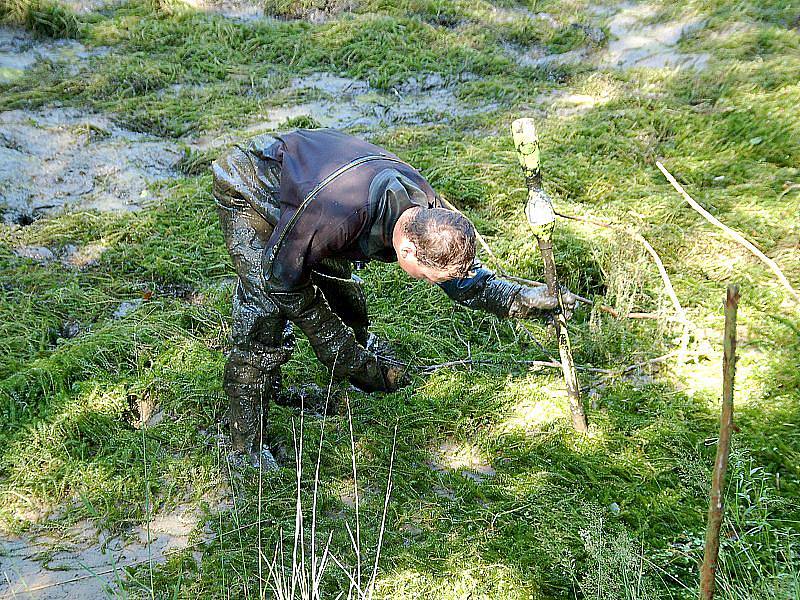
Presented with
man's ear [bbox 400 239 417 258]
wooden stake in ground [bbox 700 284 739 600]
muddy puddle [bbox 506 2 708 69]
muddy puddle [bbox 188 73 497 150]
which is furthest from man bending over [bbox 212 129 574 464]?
muddy puddle [bbox 506 2 708 69]

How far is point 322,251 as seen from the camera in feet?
8.01

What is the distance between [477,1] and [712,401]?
625 cm

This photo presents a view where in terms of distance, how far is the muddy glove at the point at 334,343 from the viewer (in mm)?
2746

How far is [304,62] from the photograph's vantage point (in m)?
7.02

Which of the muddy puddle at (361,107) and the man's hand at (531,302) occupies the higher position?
the muddy puddle at (361,107)

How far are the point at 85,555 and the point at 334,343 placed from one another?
1.32 m

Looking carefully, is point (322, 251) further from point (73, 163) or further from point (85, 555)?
point (73, 163)

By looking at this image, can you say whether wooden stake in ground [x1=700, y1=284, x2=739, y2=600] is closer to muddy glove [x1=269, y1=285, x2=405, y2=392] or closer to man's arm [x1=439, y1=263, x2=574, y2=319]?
man's arm [x1=439, y1=263, x2=574, y2=319]

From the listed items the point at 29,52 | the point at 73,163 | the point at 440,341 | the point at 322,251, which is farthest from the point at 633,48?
the point at 29,52

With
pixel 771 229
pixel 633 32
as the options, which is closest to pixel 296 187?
pixel 771 229

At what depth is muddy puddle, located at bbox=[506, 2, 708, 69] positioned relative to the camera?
21.2 ft

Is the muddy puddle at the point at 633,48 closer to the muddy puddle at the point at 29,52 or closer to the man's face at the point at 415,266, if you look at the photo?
the muddy puddle at the point at 29,52

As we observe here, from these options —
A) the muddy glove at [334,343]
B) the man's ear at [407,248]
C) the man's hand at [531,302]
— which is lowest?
the muddy glove at [334,343]

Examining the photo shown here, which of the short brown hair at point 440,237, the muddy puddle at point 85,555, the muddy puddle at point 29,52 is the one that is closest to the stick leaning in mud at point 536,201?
the short brown hair at point 440,237
